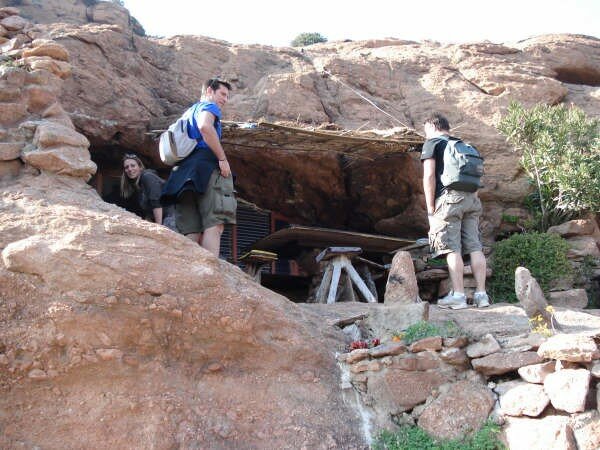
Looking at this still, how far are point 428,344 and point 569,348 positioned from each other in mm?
967

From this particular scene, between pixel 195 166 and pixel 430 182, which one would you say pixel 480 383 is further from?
pixel 195 166

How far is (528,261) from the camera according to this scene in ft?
25.3

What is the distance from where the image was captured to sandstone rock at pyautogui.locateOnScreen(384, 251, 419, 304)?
19.8 ft

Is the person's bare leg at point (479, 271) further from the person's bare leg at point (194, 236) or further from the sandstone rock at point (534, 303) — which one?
the person's bare leg at point (194, 236)

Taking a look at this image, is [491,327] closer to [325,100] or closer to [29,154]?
[29,154]

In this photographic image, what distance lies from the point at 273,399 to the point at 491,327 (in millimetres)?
1858

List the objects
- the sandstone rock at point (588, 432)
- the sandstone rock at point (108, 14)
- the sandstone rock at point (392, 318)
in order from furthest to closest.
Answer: the sandstone rock at point (108, 14) → the sandstone rock at point (392, 318) → the sandstone rock at point (588, 432)

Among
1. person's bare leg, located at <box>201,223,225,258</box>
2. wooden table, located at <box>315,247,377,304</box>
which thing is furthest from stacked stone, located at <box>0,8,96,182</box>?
wooden table, located at <box>315,247,377,304</box>

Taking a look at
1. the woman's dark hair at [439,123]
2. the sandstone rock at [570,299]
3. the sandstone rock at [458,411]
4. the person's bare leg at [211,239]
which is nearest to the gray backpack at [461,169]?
the woman's dark hair at [439,123]

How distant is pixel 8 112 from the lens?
5832mm

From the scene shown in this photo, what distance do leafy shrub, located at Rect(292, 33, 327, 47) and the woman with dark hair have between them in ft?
32.9

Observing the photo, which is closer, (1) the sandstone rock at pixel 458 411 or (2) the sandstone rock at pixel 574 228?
(1) the sandstone rock at pixel 458 411

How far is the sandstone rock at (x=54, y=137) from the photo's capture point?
18.2ft

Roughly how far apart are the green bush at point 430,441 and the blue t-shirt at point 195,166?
2390mm
